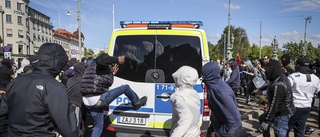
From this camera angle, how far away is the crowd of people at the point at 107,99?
2031 mm

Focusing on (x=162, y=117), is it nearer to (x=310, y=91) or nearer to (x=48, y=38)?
(x=310, y=91)

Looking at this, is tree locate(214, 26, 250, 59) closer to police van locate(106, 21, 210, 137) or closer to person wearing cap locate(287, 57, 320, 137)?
person wearing cap locate(287, 57, 320, 137)

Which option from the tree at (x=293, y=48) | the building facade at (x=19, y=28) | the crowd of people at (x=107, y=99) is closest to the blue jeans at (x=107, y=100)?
the crowd of people at (x=107, y=99)

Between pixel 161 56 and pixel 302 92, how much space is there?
260 cm

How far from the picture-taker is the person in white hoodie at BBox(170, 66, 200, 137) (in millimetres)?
2379

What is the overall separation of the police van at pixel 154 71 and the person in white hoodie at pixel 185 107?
1.62m

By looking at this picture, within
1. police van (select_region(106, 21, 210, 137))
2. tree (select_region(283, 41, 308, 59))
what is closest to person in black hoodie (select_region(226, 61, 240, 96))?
police van (select_region(106, 21, 210, 137))

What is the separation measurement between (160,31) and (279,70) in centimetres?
208

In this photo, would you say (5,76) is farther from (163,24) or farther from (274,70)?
(274,70)

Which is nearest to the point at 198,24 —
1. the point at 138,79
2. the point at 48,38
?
the point at 138,79

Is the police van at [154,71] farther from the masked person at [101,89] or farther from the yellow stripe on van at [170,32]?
the masked person at [101,89]

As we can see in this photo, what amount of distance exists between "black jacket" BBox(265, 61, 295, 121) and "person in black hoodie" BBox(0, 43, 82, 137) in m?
2.87

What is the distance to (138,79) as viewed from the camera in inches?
171

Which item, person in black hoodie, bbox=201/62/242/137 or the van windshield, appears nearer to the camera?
person in black hoodie, bbox=201/62/242/137
